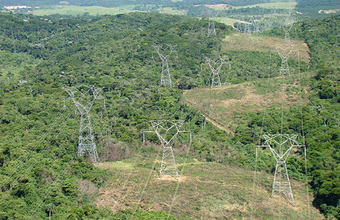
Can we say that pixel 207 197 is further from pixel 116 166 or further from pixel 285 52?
pixel 285 52

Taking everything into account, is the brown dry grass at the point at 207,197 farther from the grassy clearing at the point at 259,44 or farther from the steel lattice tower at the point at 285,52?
the grassy clearing at the point at 259,44

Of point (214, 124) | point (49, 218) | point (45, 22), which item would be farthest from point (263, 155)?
point (45, 22)

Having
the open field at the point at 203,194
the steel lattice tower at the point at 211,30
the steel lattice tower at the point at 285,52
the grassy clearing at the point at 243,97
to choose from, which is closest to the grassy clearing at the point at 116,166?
the open field at the point at 203,194

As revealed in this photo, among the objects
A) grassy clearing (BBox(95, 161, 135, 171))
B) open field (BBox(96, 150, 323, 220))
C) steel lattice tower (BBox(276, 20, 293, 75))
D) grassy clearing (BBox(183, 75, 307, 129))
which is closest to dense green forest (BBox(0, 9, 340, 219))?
grassy clearing (BBox(95, 161, 135, 171))

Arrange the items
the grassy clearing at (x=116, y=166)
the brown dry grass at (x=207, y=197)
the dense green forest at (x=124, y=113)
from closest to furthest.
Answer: the brown dry grass at (x=207, y=197)
the dense green forest at (x=124, y=113)
the grassy clearing at (x=116, y=166)

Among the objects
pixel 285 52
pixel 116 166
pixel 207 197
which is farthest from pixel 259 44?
pixel 207 197

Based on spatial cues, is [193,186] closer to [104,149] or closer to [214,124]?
[104,149]
